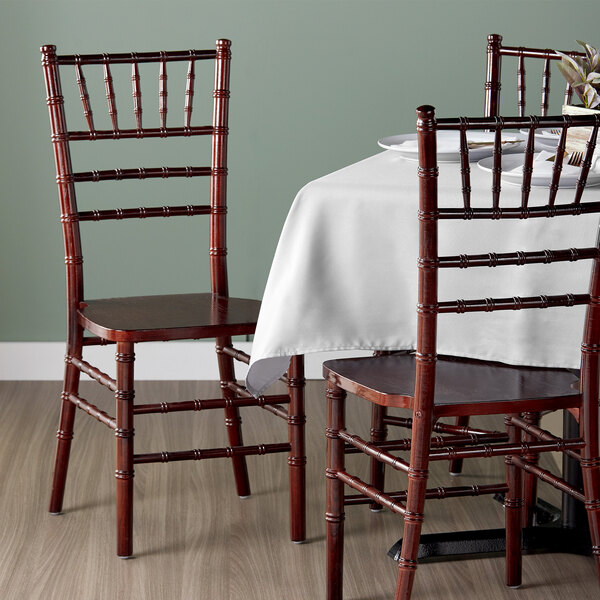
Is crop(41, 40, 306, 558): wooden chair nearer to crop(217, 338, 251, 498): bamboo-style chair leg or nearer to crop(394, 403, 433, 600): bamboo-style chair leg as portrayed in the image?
crop(217, 338, 251, 498): bamboo-style chair leg

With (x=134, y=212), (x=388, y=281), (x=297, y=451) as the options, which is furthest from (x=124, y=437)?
(x=388, y=281)

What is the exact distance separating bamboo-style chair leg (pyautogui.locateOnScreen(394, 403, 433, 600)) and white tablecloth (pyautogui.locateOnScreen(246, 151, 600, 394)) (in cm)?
22

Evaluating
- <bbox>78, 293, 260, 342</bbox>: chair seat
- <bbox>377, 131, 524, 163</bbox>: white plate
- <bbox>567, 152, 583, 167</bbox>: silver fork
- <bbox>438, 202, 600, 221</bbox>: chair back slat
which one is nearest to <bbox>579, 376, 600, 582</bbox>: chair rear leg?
<bbox>438, 202, 600, 221</bbox>: chair back slat

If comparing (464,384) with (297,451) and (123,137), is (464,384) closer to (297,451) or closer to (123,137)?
(297,451)

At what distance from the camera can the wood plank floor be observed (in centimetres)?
187

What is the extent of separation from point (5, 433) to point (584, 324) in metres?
1.73

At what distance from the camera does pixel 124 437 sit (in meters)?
1.93

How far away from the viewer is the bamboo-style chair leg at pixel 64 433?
2.13m

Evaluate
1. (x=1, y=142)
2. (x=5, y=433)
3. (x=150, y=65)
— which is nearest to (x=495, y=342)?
(x=5, y=433)

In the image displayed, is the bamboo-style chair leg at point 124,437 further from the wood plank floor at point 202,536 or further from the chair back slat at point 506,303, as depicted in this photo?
the chair back slat at point 506,303

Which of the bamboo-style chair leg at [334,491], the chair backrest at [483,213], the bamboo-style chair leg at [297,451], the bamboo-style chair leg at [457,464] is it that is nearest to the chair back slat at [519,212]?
the chair backrest at [483,213]

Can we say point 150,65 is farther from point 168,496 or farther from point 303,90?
point 168,496

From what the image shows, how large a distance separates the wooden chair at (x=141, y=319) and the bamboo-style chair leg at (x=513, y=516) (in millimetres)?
428

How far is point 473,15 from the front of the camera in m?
3.10
